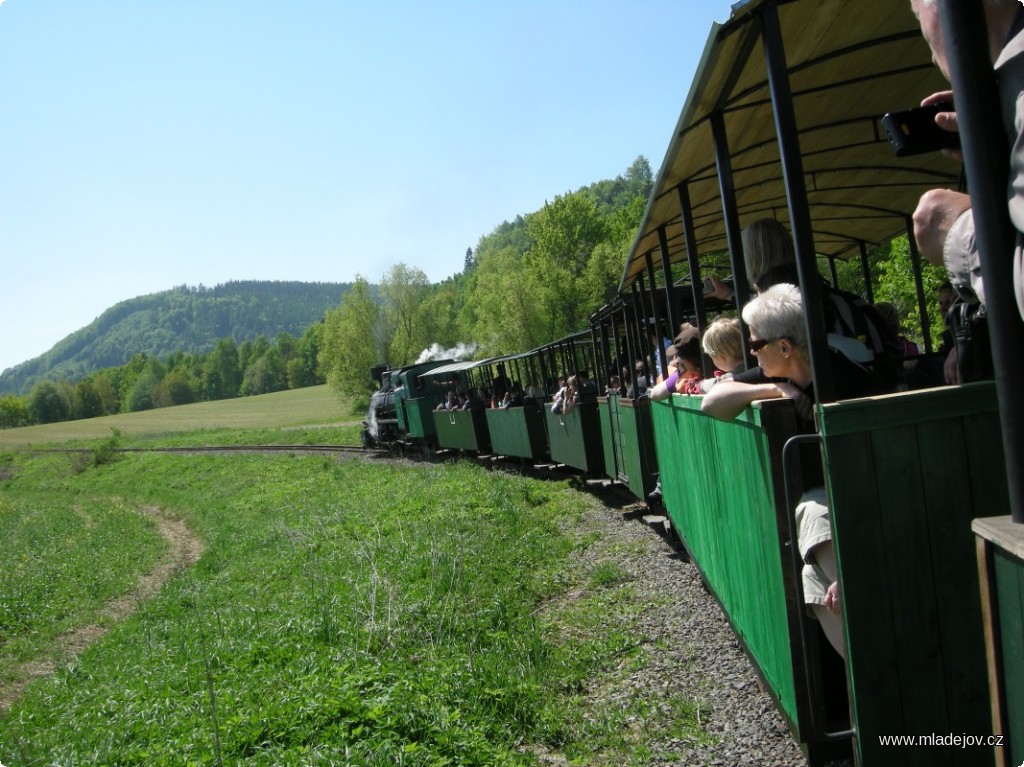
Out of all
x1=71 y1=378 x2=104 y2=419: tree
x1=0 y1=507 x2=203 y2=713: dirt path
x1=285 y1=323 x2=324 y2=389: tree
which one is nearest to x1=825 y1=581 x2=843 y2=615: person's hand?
x1=0 y1=507 x2=203 y2=713: dirt path

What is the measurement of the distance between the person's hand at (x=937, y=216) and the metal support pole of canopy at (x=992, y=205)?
39 cm

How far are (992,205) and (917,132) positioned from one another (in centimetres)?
49

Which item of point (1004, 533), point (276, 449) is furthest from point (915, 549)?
point (276, 449)

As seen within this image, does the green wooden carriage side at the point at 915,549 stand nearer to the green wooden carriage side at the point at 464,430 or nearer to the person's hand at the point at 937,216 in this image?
the person's hand at the point at 937,216

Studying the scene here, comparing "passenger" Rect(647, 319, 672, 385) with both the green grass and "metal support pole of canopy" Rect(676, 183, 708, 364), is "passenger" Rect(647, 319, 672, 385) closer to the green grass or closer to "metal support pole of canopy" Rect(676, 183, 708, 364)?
"metal support pole of canopy" Rect(676, 183, 708, 364)

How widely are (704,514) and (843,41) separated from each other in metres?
2.90

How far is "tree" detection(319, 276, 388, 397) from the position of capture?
62.4m

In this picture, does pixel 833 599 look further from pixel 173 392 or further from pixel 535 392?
pixel 173 392

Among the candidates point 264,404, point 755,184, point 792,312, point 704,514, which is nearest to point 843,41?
point 792,312

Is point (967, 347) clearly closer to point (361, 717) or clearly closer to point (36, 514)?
point (361, 717)

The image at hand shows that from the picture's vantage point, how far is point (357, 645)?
22.2 ft

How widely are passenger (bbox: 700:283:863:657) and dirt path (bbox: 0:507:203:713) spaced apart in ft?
26.1

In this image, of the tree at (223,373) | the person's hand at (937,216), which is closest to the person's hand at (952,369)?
the person's hand at (937,216)

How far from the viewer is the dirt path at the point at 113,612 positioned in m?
9.52
